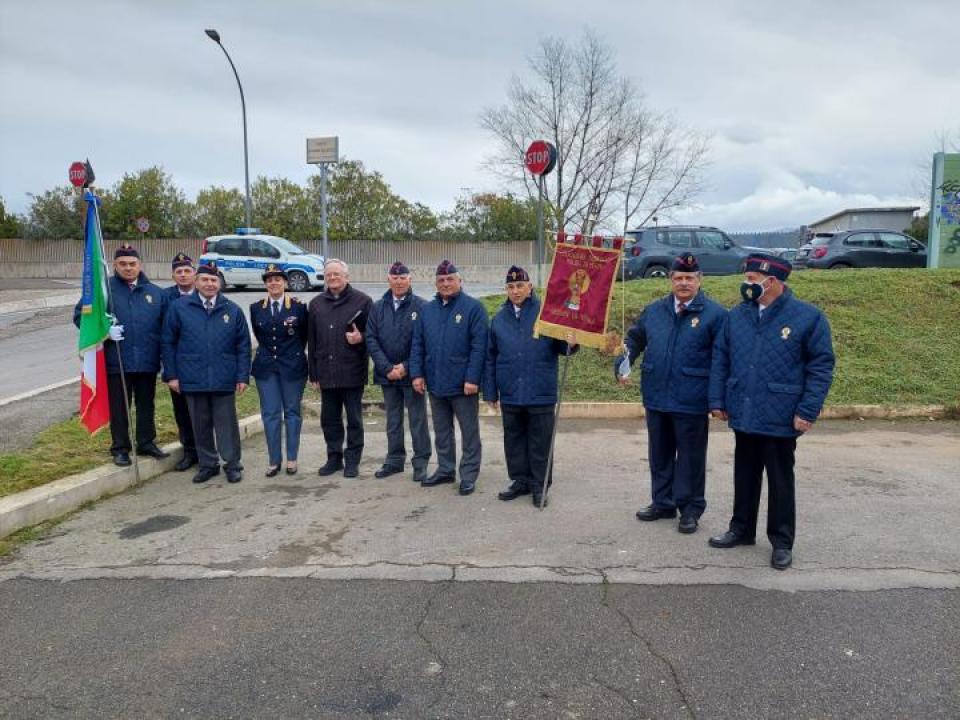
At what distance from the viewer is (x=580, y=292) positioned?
5617 mm

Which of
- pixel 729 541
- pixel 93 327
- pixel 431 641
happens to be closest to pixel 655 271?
pixel 729 541

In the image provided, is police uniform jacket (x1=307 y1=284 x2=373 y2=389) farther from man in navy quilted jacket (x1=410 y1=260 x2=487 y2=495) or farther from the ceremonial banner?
the ceremonial banner

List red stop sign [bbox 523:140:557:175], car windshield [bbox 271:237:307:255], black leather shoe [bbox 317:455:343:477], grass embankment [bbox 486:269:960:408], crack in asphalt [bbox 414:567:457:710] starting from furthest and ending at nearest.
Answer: car windshield [bbox 271:237:307:255]
red stop sign [bbox 523:140:557:175]
grass embankment [bbox 486:269:960:408]
black leather shoe [bbox 317:455:343:477]
crack in asphalt [bbox 414:567:457:710]

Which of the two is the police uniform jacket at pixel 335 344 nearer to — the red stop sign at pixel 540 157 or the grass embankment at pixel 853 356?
the grass embankment at pixel 853 356

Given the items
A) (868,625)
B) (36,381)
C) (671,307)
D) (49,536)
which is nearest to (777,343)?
(671,307)

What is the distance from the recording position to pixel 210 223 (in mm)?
37875

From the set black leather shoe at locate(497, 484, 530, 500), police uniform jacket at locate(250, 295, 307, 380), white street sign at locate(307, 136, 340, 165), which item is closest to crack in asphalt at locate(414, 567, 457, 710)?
black leather shoe at locate(497, 484, 530, 500)

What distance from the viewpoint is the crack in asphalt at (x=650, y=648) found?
3.17m

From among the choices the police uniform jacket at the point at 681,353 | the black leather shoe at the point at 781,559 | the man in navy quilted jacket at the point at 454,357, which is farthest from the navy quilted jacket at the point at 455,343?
the black leather shoe at the point at 781,559

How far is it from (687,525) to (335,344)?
3324mm

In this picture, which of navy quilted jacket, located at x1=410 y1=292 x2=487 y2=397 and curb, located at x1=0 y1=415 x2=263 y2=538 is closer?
curb, located at x1=0 y1=415 x2=263 y2=538

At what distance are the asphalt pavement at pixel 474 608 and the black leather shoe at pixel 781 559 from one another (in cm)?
8

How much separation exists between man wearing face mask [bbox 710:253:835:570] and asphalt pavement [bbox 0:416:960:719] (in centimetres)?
40

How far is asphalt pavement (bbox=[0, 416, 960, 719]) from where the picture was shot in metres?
3.24
